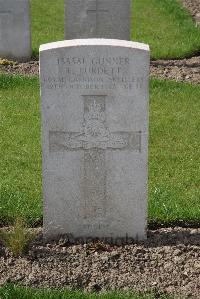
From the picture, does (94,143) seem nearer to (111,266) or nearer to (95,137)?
(95,137)

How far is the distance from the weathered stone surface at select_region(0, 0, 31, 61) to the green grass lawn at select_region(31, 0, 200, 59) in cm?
32

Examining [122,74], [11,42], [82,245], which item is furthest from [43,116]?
[11,42]

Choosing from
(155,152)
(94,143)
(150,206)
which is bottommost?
(150,206)

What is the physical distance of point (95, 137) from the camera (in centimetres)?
501

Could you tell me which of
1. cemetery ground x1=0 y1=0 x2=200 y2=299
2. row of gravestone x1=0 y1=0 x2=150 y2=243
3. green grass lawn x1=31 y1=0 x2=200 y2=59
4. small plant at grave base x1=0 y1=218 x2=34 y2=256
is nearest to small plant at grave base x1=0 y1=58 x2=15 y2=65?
cemetery ground x1=0 y1=0 x2=200 y2=299

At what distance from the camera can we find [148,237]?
5270mm

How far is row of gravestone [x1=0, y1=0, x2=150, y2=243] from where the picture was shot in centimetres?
484

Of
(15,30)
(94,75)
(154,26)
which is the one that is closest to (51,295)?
(94,75)

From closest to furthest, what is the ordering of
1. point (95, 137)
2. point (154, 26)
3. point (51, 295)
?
point (51, 295)
point (95, 137)
point (154, 26)

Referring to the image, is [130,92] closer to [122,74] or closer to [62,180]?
[122,74]

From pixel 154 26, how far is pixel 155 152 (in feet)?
20.0

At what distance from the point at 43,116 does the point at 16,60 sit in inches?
222

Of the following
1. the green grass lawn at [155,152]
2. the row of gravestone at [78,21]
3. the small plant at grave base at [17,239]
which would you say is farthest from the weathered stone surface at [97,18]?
the small plant at grave base at [17,239]

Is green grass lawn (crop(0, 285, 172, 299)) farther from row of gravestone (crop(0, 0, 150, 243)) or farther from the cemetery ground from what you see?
row of gravestone (crop(0, 0, 150, 243))
